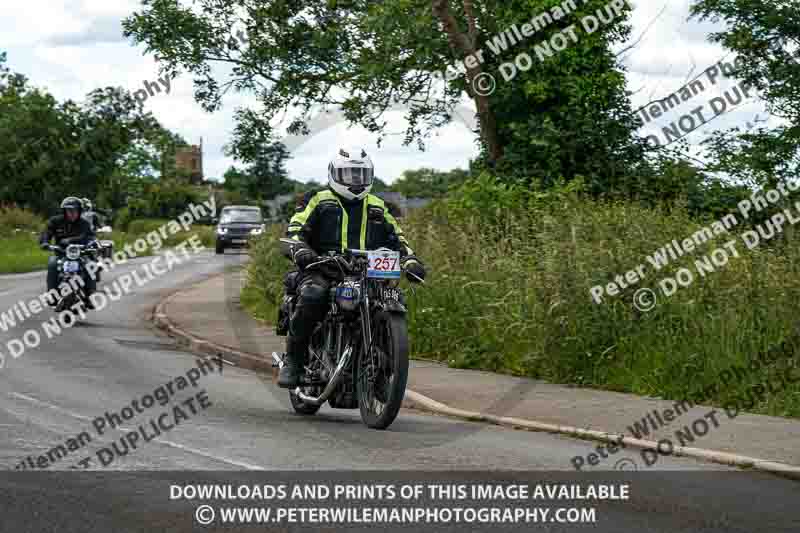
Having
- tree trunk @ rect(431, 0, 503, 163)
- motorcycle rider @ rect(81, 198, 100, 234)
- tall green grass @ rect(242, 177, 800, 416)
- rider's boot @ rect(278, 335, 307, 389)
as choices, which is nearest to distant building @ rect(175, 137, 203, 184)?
motorcycle rider @ rect(81, 198, 100, 234)

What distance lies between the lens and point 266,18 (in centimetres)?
2806

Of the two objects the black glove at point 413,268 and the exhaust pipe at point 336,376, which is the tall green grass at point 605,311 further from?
the exhaust pipe at point 336,376

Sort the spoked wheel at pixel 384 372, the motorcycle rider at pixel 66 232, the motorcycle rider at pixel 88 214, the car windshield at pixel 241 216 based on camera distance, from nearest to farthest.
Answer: the spoked wheel at pixel 384 372, the motorcycle rider at pixel 66 232, the motorcycle rider at pixel 88 214, the car windshield at pixel 241 216

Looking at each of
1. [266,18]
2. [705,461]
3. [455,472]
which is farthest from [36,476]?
[266,18]

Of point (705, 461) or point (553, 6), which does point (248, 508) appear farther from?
point (553, 6)

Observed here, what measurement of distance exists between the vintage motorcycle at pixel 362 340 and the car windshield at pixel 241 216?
41.2 metres

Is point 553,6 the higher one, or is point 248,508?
point 553,6

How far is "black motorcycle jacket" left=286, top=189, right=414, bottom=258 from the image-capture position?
10.7m

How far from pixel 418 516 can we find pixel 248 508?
92 centimetres

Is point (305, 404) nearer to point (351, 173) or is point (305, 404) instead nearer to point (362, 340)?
point (362, 340)

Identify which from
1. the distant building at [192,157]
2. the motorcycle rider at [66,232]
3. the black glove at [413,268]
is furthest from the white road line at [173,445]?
the distant building at [192,157]

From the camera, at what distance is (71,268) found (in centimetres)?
2172

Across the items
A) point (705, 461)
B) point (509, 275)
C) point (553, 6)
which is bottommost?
point (705, 461)

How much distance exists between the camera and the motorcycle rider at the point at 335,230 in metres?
10.6
